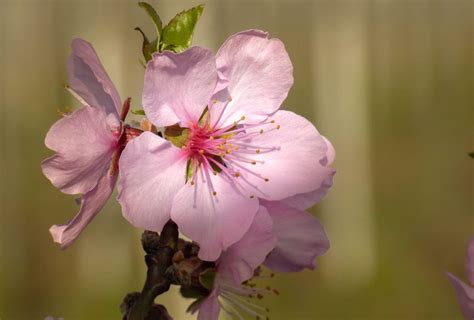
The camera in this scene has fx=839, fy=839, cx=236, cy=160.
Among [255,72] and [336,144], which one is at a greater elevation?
[255,72]

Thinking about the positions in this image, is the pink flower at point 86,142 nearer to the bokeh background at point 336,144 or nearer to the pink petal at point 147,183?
the pink petal at point 147,183

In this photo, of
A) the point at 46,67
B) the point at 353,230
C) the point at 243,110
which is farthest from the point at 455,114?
the point at 243,110

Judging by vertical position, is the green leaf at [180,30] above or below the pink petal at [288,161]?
above

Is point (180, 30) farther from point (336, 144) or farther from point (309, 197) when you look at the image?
point (336, 144)

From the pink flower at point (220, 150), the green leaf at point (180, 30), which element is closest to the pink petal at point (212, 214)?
the pink flower at point (220, 150)

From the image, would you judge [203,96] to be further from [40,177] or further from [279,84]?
[40,177]

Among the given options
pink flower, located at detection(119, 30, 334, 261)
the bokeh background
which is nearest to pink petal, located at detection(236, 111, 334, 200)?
pink flower, located at detection(119, 30, 334, 261)

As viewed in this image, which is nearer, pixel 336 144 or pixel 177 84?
pixel 177 84

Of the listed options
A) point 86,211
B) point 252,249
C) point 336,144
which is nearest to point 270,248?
point 252,249

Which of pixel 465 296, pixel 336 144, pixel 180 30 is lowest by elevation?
pixel 336 144
